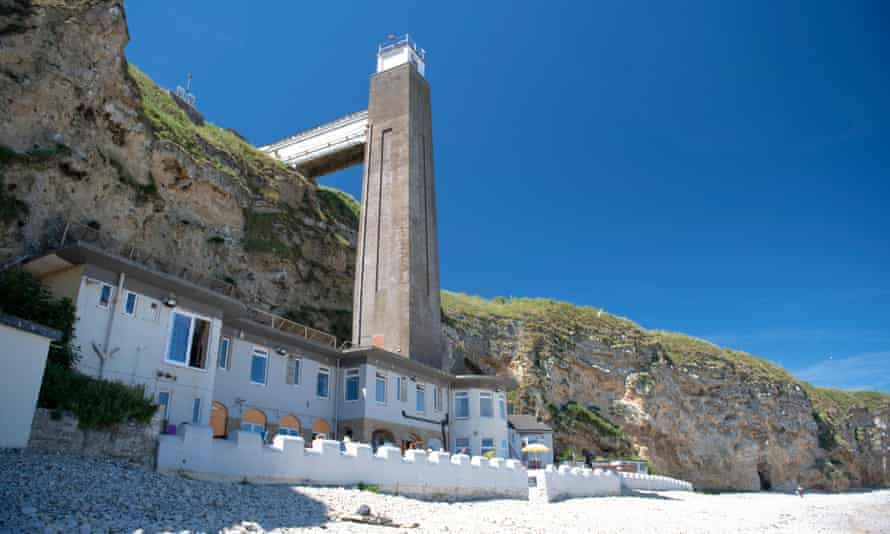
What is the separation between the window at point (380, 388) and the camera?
30672mm

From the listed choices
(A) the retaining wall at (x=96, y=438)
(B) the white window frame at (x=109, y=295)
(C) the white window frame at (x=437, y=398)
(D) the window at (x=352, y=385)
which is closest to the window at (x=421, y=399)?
(C) the white window frame at (x=437, y=398)

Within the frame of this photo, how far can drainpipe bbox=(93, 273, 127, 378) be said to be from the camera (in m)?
19.3

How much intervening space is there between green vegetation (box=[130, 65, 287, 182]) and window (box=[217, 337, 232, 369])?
13817mm

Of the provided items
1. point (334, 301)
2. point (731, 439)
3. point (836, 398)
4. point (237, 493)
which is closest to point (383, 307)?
point (334, 301)

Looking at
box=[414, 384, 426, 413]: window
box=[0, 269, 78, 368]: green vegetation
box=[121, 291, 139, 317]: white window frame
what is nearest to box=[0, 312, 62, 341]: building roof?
box=[0, 269, 78, 368]: green vegetation

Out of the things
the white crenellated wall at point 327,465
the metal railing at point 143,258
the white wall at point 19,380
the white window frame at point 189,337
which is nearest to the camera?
the white wall at point 19,380

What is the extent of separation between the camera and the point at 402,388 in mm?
32531

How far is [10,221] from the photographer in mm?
22125

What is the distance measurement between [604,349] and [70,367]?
46.5m

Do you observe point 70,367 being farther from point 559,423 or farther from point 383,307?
point 559,423

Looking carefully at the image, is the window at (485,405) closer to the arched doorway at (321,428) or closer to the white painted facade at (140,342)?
the arched doorway at (321,428)

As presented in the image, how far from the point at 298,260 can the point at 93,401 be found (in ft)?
84.6

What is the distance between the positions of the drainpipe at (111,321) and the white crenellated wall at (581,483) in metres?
18.3

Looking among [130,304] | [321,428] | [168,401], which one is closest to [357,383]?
[321,428]
